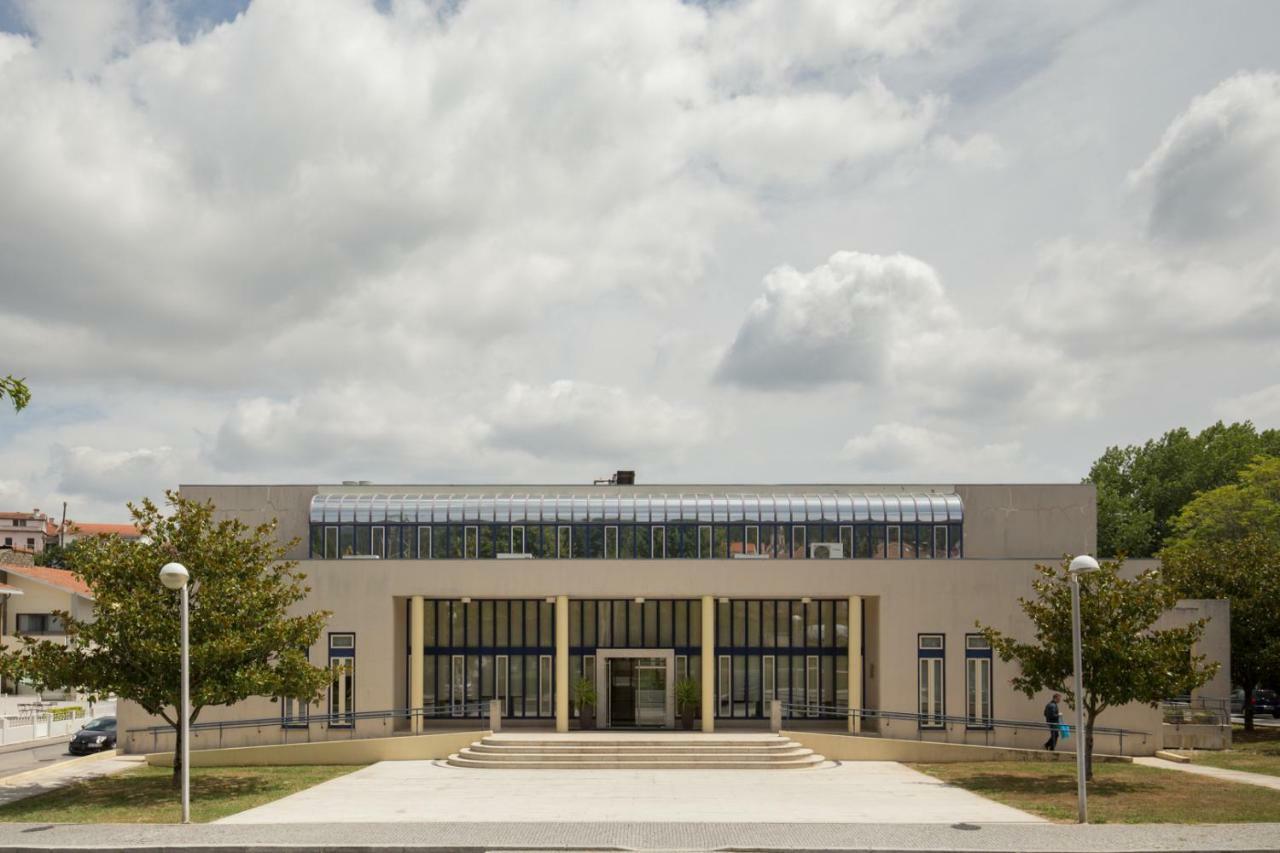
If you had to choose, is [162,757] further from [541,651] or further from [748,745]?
[748,745]

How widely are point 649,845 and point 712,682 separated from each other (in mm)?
17292

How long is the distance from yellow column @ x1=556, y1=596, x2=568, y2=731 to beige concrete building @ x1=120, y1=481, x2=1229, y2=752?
79 mm

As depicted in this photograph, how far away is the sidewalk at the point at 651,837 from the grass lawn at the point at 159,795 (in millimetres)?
1348

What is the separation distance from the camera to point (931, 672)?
35.6 metres

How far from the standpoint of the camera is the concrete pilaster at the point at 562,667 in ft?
117

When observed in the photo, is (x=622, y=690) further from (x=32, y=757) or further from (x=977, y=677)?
(x=32, y=757)

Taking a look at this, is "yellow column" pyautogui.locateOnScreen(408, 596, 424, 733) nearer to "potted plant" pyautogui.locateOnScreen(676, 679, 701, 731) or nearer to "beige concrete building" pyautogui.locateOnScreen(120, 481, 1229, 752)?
"beige concrete building" pyautogui.locateOnScreen(120, 481, 1229, 752)

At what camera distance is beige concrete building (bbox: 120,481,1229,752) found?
116ft

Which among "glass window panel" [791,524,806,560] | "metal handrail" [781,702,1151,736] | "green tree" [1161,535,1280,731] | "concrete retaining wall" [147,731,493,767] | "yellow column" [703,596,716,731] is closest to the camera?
"concrete retaining wall" [147,731,493,767]

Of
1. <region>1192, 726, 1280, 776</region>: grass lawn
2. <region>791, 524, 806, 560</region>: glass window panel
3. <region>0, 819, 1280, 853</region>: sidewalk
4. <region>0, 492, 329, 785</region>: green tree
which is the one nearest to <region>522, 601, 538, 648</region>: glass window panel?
<region>791, 524, 806, 560</region>: glass window panel

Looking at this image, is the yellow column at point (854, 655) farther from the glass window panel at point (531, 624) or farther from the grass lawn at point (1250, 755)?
the glass window panel at point (531, 624)

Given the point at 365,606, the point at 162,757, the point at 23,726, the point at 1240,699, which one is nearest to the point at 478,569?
the point at 365,606

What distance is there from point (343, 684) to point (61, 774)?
850 cm

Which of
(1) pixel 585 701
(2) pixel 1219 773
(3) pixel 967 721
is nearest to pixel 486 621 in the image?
(1) pixel 585 701
